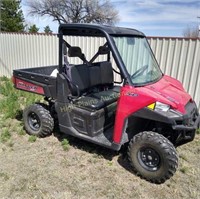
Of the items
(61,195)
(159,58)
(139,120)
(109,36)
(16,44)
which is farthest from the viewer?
(16,44)

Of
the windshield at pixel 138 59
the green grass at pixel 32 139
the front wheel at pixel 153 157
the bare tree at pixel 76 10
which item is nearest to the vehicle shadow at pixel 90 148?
the green grass at pixel 32 139

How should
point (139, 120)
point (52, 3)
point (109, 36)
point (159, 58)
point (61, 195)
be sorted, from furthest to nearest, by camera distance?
point (52, 3) → point (159, 58) → point (139, 120) → point (109, 36) → point (61, 195)

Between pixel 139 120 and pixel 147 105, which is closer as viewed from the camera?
pixel 147 105

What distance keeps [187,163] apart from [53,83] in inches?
99.1

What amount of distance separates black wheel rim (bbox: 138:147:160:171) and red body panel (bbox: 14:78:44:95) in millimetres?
2081

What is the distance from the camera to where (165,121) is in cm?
292

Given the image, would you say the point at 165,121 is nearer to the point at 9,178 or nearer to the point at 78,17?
the point at 9,178

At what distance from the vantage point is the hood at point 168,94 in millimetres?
3020

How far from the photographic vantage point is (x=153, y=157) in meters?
3.15

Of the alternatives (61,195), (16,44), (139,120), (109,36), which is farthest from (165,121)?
(16,44)

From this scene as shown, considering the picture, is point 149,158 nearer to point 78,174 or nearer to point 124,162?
point 124,162

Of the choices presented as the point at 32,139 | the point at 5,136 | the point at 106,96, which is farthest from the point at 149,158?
the point at 5,136

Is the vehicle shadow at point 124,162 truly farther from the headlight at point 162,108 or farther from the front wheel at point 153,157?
the headlight at point 162,108

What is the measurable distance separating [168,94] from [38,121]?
96.0 inches
